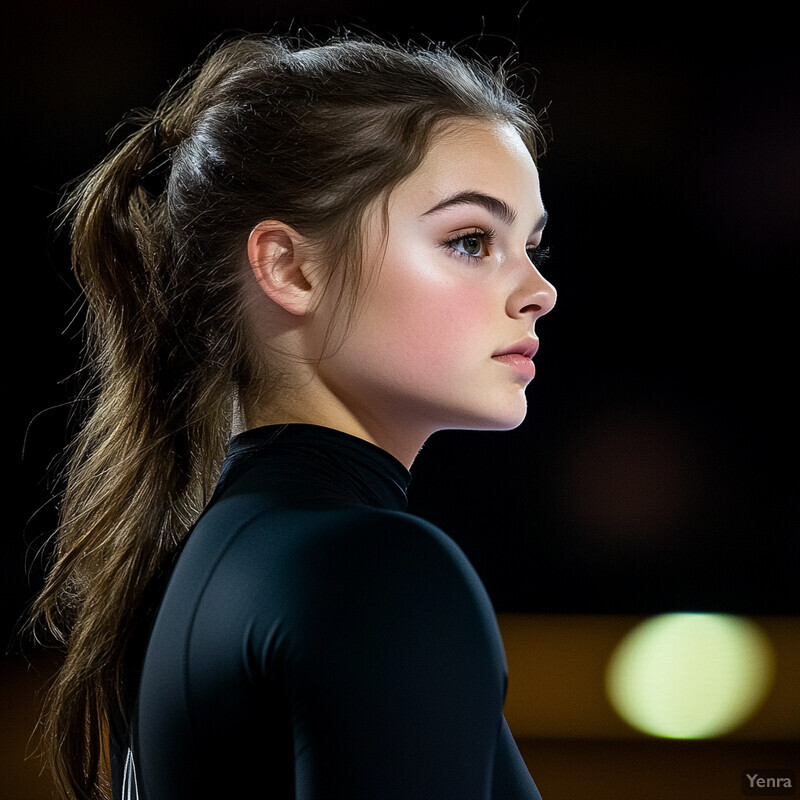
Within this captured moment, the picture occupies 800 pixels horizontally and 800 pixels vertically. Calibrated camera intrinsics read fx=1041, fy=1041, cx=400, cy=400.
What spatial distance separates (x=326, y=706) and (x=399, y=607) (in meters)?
0.05

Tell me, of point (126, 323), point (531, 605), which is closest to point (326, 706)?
point (126, 323)

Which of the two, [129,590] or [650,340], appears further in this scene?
[650,340]

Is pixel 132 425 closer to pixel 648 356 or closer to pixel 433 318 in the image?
pixel 433 318

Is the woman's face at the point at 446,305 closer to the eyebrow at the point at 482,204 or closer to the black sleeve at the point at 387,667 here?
the eyebrow at the point at 482,204

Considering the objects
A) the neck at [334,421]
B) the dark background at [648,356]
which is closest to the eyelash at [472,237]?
the neck at [334,421]

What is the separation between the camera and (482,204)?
59 cm

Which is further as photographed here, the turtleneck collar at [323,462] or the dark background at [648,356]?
the dark background at [648,356]

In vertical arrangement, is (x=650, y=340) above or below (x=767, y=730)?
above

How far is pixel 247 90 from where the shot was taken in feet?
2.21

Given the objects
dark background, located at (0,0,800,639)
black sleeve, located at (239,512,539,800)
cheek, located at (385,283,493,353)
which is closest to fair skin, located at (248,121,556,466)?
cheek, located at (385,283,493,353)

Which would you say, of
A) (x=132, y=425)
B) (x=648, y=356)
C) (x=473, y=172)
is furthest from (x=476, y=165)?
(x=648, y=356)

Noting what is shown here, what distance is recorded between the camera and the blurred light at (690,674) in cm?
153

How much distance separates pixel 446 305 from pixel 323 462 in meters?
0.11

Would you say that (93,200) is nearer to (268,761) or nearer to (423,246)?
(423,246)
